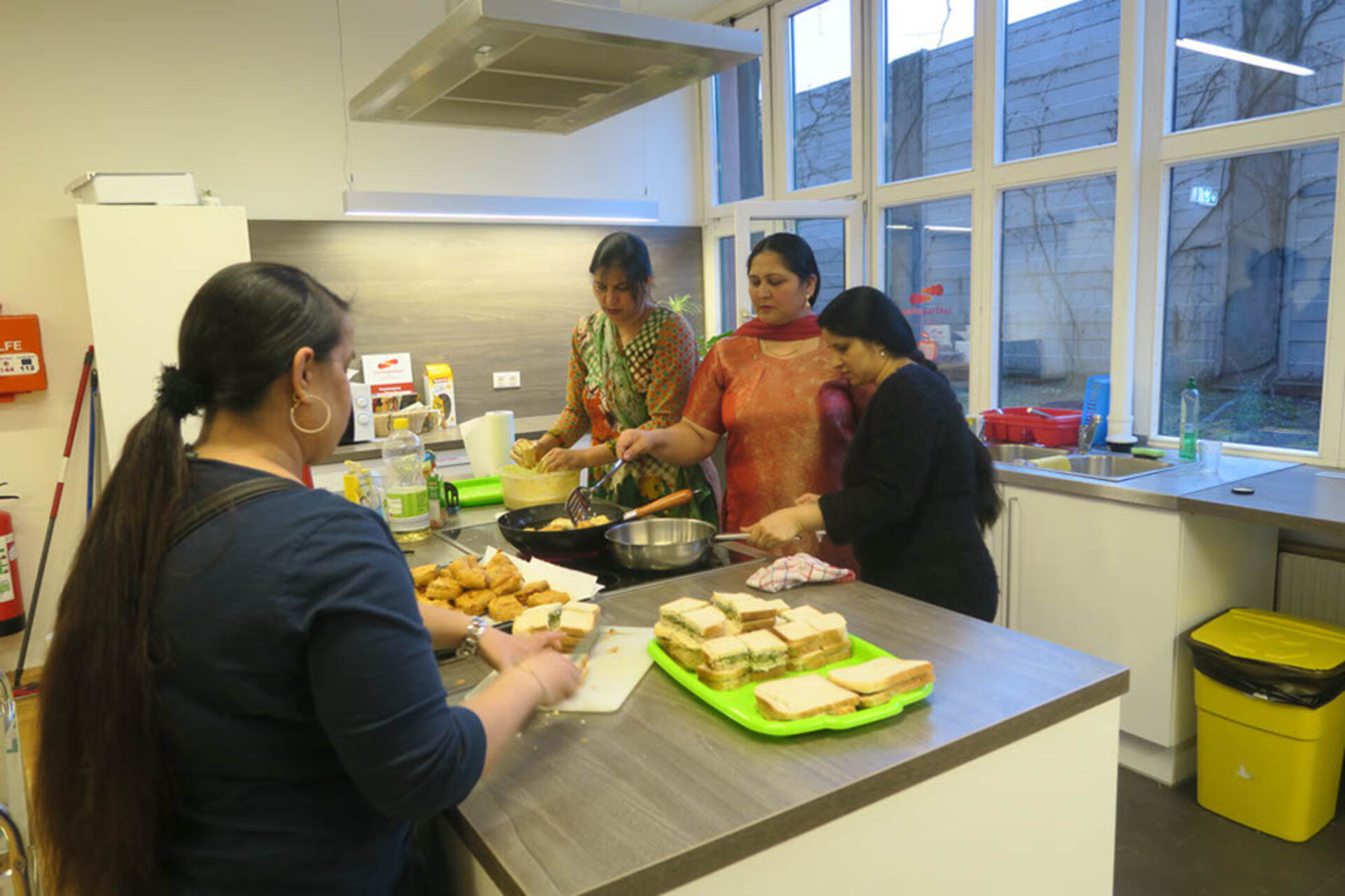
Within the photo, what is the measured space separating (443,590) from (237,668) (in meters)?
0.79

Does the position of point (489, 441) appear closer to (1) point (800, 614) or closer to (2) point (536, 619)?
(2) point (536, 619)

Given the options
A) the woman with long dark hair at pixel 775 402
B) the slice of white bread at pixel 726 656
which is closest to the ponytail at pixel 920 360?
the woman with long dark hair at pixel 775 402

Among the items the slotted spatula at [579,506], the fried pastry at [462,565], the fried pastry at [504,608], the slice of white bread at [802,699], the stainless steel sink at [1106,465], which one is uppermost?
the slotted spatula at [579,506]

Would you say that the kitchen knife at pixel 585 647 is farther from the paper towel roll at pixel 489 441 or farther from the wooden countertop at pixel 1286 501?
the wooden countertop at pixel 1286 501

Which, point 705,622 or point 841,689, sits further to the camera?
point 705,622

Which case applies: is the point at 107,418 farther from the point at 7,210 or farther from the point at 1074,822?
the point at 1074,822

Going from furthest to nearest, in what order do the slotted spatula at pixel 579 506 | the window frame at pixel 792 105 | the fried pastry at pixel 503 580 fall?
the window frame at pixel 792 105 → the slotted spatula at pixel 579 506 → the fried pastry at pixel 503 580

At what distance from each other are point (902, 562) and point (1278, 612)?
1.64 m

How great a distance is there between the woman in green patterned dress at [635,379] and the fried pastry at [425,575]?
2.32 feet

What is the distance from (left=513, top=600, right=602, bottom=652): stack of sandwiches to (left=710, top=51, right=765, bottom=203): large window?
409 cm

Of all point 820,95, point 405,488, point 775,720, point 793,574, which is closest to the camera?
point 775,720

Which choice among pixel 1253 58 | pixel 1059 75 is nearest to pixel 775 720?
pixel 1253 58

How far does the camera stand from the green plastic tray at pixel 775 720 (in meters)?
1.10

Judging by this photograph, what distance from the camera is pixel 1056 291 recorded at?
368 centimetres
